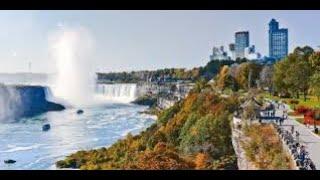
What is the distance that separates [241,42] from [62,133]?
5.70ft

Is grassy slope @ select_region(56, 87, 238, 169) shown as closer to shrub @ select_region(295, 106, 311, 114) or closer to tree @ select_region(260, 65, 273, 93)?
tree @ select_region(260, 65, 273, 93)

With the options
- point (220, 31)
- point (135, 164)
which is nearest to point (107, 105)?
point (135, 164)

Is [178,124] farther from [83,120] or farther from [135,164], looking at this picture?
[83,120]

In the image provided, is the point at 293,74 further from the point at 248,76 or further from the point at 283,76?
the point at 248,76

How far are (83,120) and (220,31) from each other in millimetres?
1428

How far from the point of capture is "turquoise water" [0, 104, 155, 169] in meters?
5.10

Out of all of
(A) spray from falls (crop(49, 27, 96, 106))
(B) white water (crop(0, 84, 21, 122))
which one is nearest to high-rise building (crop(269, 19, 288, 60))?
(A) spray from falls (crop(49, 27, 96, 106))

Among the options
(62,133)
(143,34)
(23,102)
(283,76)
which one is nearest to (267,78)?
(283,76)

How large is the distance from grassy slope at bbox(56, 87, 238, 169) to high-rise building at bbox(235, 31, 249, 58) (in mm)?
410

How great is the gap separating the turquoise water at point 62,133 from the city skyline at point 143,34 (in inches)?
16.7

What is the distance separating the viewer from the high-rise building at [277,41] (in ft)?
16.4

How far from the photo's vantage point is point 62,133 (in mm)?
5117

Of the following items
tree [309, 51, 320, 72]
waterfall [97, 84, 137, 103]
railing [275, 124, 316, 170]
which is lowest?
railing [275, 124, 316, 170]

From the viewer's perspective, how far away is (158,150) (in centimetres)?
509
